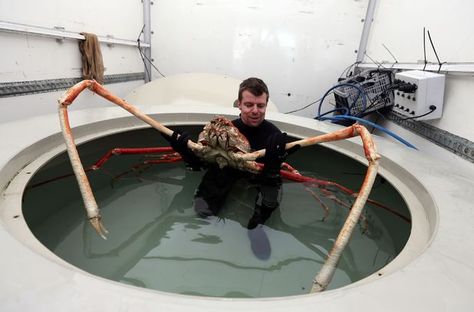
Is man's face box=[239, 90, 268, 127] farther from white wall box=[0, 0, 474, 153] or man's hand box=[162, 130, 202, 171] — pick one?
white wall box=[0, 0, 474, 153]

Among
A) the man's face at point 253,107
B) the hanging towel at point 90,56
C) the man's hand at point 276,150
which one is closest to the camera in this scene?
the man's hand at point 276,150

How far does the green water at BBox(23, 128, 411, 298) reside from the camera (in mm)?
939

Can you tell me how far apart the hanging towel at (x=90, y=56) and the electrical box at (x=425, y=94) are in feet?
6.10

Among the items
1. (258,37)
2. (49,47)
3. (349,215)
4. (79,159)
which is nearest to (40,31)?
(49,47)

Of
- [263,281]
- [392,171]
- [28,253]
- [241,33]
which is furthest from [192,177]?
[241,33]

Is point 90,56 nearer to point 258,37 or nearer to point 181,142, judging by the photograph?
point 181,142

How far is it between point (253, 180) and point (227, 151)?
0.84 ft

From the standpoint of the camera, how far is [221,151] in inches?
45.3

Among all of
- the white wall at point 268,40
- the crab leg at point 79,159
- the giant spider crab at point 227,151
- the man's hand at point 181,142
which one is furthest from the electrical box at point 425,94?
the white wall at point 268,40

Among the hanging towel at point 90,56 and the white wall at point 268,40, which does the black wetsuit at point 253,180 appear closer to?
the hanging towel at point 90,56

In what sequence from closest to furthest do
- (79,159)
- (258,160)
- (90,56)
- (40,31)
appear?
(79,159) → (258,160) → (40,31) → (90,56)

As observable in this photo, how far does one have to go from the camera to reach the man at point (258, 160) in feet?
3.60

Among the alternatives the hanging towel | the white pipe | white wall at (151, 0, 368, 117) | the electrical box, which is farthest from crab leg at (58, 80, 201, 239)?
white wall at (151, 0, 368, 117)

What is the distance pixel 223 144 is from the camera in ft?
3.62
